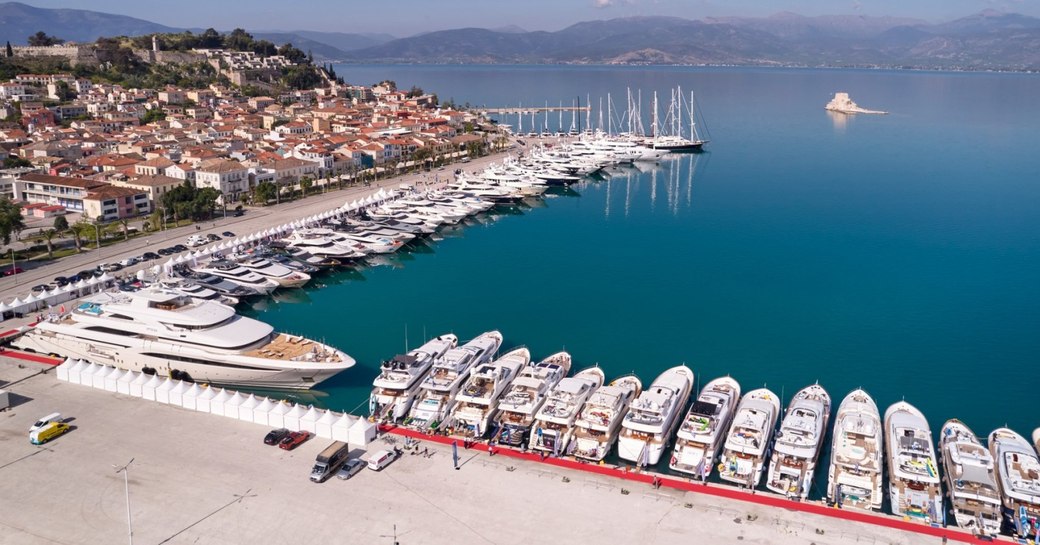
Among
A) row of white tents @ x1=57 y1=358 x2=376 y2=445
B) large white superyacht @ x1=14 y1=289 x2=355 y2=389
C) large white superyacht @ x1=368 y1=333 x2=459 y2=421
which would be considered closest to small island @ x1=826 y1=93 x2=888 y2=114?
large white superyacht @ x1=368 y1=333 x2=459 y2=421

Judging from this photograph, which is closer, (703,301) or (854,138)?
(703,301)

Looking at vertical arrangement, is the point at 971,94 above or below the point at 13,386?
above

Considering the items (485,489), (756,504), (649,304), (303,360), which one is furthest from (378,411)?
(649,304)

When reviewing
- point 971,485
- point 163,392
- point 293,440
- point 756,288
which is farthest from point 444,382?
point 756,288

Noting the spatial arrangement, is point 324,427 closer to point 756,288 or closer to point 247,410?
point 247,410

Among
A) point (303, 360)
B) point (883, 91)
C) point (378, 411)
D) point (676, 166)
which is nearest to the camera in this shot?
point (378, 411)

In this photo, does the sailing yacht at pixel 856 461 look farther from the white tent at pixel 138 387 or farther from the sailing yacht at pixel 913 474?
the white tent at pixel 138 387

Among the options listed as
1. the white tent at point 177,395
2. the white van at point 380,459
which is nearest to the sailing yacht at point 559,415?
the white van at point 380,459

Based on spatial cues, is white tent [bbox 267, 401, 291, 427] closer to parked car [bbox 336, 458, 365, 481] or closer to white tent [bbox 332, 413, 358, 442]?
white tent [bbox 332, 413, 358, 442]

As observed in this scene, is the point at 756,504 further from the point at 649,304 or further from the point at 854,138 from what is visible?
the point at 854,138
